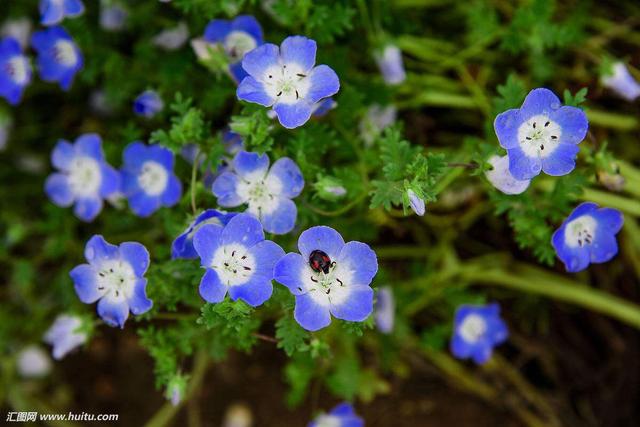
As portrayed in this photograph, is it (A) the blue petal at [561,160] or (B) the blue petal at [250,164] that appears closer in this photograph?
(A) the blue petal at [561,160]

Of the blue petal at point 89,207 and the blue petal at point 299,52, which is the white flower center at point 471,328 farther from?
the blue petal at point 89,207

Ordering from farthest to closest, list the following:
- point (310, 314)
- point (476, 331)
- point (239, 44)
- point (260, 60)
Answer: point (476, 331) → point (239, 44) → point (260, 60) → point (310, 314)

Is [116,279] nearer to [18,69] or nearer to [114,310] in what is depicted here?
[114,310]

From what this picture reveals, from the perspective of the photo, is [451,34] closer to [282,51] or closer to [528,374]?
[282,51]

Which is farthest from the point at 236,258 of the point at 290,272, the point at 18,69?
the point at 18,69

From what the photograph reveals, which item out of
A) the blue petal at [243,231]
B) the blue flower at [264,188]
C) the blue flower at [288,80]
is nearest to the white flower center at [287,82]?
the blue flower at [288,80]

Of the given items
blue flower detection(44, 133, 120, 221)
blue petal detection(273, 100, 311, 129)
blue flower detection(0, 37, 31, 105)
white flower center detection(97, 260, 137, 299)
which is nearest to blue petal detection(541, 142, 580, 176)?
blue petal detection(273, 100, 311, 129)
